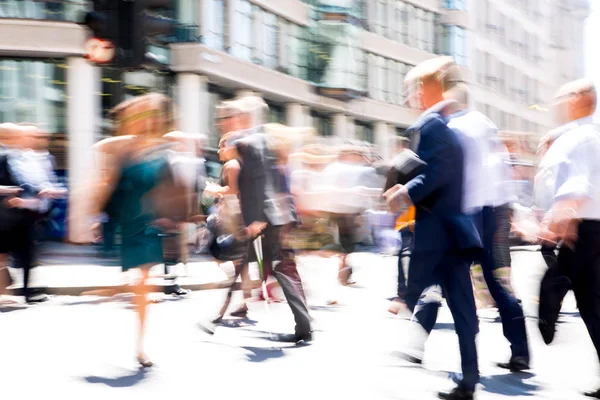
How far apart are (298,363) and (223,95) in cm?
2485

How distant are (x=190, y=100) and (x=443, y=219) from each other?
23593 mm

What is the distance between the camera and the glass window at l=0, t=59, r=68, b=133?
2466 cm

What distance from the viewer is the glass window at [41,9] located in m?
25.2

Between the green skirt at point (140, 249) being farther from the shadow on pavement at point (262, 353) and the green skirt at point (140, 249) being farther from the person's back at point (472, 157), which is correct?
the person's back at point (472, 157)

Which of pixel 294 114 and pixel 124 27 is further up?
pixel 294 114

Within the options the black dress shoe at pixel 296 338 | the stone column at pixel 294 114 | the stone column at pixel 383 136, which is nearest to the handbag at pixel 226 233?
the black dress shoe at pixel 296 338

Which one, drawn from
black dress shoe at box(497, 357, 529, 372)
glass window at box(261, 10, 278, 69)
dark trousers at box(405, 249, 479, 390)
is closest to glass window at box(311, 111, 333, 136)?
glass window at box(261, 10, 278, 69)

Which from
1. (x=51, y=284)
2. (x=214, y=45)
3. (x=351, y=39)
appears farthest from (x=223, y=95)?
(x=51, y=284)

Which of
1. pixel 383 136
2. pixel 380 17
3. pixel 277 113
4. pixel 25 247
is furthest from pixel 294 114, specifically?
pixel 25 247

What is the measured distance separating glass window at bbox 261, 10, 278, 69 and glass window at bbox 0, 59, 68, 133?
29.5 feet

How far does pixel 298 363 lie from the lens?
6.57m

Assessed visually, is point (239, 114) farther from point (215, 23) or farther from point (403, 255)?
point (215, 23)

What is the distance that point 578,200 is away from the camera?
5305 mm

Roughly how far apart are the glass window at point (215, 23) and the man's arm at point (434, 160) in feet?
78.6
